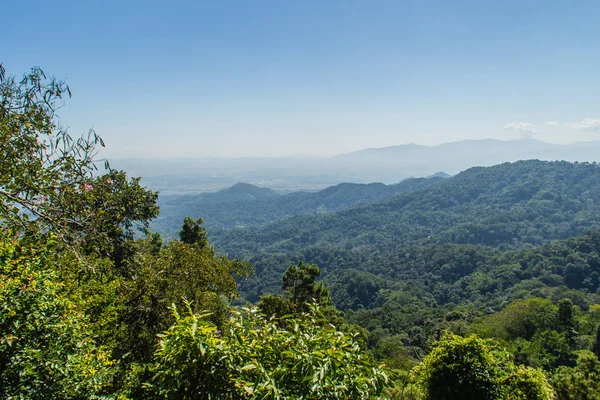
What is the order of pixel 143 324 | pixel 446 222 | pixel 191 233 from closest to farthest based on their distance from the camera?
pixel 143 324
pixel 191 233
pixel 446 222

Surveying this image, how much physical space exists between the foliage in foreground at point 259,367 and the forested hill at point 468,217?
13101cm

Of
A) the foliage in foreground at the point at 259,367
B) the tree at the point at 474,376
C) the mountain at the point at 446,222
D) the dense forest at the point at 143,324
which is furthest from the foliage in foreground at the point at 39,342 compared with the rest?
the mountain at the point at 446,222

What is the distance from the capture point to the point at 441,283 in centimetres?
8375

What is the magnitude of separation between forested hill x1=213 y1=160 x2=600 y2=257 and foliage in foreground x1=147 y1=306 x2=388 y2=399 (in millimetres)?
131006

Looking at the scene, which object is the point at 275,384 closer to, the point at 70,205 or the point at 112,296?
the point at 70,205

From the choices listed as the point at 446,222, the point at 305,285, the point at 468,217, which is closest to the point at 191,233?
the point at 305,285

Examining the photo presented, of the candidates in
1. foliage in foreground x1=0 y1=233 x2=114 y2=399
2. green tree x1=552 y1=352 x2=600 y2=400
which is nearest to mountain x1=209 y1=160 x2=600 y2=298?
green tree x1=552 y1=352 x2=600 y2=400

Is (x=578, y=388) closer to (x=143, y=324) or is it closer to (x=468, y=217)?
(x=143, y=324)

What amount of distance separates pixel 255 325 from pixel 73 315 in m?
2.43

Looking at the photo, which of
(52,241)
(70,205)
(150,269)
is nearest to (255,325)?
(52,241)

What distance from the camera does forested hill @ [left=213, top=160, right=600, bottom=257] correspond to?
404 feet

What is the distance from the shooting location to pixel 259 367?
2.14 m

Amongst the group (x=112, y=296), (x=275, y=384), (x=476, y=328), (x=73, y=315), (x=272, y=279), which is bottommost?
(x=272, y=279)

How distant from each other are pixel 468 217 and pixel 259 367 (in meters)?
170
